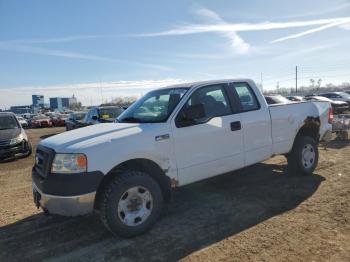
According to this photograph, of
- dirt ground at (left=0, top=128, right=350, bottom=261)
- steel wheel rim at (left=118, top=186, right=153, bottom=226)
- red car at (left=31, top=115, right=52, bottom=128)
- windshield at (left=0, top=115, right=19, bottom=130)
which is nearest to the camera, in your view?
dirt ground at (left=0, top=128, right=350, bottom=261)

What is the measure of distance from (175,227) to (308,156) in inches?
143

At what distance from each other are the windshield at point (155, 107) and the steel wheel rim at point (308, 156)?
3099 mm

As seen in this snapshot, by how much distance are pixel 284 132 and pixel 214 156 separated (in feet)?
6.17

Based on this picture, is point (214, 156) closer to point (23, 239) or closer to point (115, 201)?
point (115, 201)

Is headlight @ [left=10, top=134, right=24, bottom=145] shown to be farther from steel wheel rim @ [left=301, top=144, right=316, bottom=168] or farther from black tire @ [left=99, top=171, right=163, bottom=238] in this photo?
steel wheel rim @ [left=301, top=144, right=316, bottom=168]

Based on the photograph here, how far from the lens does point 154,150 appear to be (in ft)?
14.9

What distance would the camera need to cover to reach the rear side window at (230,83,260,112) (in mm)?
5734

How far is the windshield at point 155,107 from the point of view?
500 cm

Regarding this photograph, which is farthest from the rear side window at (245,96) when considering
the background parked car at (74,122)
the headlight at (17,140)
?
the background parked car at (74,122)

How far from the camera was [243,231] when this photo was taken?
4.38m

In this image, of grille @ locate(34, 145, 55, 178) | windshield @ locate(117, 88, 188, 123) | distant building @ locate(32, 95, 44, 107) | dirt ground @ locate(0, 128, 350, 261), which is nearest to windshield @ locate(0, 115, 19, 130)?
dirt ground @ locate(0, 128, 350, 261)

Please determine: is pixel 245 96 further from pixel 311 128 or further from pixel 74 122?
pixel 74 122

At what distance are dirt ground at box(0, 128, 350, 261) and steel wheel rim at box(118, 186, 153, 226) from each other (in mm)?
236

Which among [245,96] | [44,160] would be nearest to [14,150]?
[44,160]
